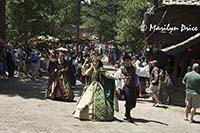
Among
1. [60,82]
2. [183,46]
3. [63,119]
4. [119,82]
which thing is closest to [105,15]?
[183,46]

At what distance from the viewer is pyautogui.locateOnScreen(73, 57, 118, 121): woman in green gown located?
13.4m

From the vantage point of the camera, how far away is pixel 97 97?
44.2ft

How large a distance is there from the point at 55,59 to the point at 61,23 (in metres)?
39.6

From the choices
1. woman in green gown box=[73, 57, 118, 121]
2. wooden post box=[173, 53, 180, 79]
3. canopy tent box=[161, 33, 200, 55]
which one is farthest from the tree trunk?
woman in green gown box=[73, 57, 118, 121]

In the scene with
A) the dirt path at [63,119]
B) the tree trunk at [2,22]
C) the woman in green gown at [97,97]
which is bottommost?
the dirt path at [63,119]

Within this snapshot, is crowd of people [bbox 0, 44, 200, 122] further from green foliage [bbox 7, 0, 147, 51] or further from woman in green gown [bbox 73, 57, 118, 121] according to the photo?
green foliage [bbox 7, 0, 147, 51]

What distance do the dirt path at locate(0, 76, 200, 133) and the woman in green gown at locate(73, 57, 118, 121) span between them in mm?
286

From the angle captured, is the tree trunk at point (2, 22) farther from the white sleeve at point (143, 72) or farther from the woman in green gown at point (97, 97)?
the woman in green gown at point (97, 97)

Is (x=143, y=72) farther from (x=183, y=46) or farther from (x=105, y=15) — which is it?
(x=105, y=15)

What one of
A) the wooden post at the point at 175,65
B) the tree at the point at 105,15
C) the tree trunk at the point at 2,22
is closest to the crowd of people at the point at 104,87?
the wooden post at the point at 175,65

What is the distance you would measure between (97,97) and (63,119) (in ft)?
3.50

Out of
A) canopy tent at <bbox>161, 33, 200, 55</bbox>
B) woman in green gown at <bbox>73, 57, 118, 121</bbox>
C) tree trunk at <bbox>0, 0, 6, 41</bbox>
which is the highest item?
tree trunk at <bbox>0, 0, 6, 41</bbox>

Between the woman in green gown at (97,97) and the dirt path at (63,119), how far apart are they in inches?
11.3

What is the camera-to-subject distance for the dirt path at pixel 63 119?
12.0m
